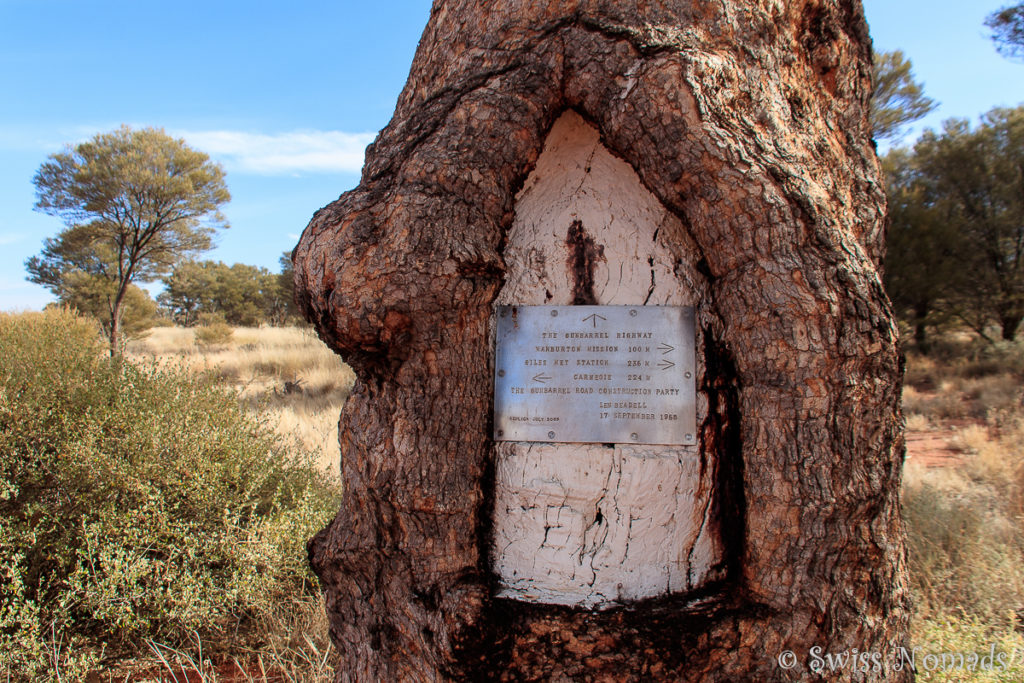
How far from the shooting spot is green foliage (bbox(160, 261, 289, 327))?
1303 inches

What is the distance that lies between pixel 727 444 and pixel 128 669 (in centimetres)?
304

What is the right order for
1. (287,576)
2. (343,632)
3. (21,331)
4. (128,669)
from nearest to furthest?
(343,632) → (128,669) → (287,576) → (21,331)

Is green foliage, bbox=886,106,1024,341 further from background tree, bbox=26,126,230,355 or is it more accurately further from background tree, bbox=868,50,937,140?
background tree, bbox=26,126,230,355

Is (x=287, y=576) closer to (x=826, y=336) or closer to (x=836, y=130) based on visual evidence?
(x=826, y=336)

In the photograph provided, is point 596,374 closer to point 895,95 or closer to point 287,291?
point 895,95

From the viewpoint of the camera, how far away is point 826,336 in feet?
4.83

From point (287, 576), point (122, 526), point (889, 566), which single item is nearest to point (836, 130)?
point (889, 566)

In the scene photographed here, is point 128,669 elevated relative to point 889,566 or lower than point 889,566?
lower

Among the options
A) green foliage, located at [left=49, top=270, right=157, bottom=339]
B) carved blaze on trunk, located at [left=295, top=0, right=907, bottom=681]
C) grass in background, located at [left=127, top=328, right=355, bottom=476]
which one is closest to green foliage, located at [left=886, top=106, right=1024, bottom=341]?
grass in background, located at [left=127, top=328, right=355, bottom=476]

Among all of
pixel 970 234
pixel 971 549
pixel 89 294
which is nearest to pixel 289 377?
pixel 89 294

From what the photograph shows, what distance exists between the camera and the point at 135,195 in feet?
48.3

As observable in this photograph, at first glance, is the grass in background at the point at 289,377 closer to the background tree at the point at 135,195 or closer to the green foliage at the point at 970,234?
the background tree at the point at 135,195

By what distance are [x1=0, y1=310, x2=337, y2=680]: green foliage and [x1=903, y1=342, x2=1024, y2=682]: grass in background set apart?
3.28m

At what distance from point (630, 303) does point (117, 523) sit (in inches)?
117
